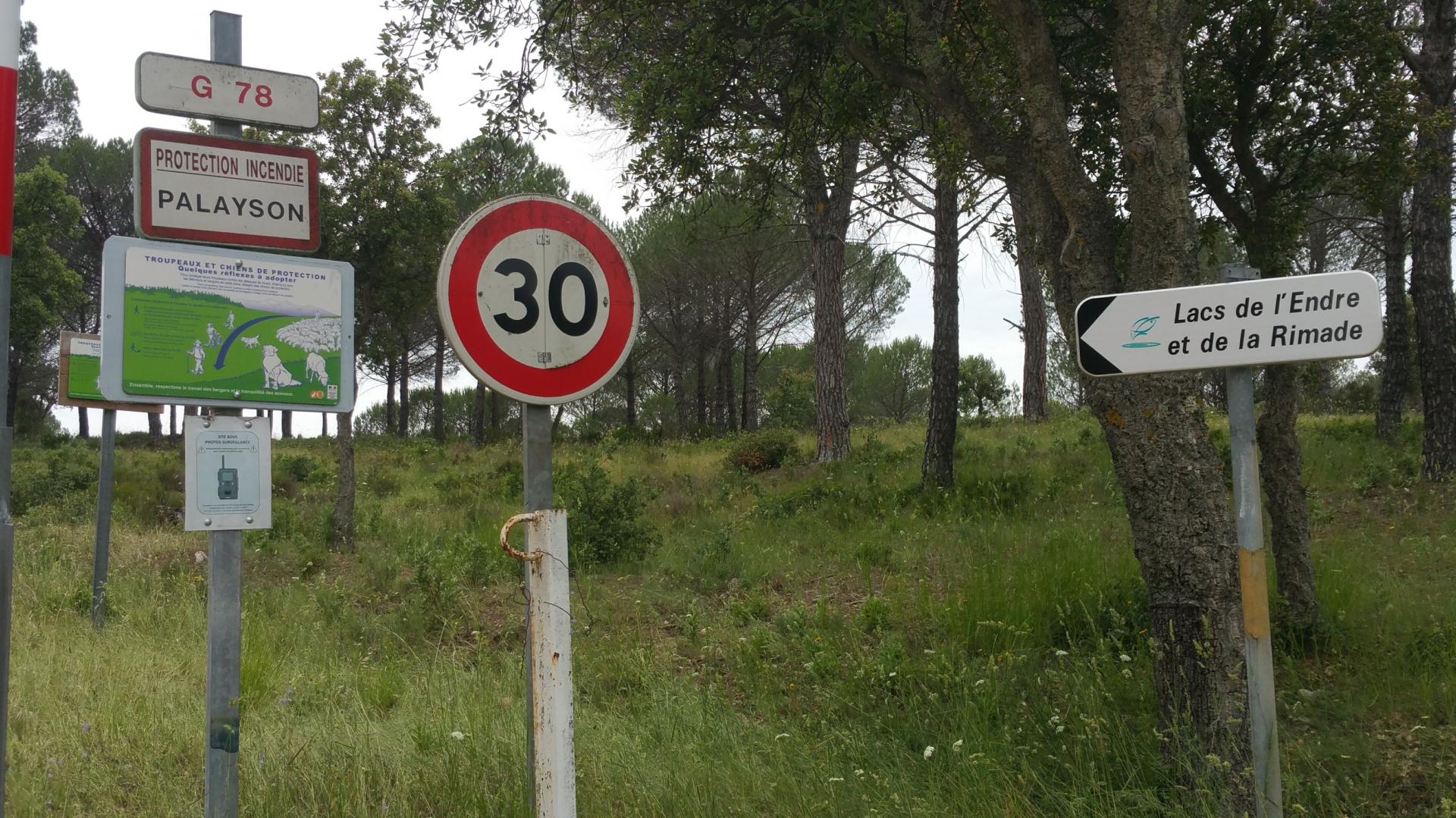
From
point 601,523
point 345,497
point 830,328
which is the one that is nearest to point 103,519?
point 601,523

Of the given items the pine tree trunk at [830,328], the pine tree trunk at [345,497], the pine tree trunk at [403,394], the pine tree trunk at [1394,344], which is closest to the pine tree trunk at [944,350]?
the pine tree trunk at [830,328]

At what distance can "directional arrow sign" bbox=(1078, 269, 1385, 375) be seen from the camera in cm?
246

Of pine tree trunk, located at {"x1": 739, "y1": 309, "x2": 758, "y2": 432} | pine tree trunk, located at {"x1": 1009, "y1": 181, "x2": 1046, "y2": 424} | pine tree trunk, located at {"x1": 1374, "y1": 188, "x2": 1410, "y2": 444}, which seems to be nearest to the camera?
pine tree trunk, located at {"x1": 1374, "y1": 188, "x2": 1410, "y2": 444}

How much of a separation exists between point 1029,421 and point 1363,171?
523 inches

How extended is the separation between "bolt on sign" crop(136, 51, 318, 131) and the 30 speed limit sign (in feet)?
3.18

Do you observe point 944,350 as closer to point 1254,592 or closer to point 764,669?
point 764,669

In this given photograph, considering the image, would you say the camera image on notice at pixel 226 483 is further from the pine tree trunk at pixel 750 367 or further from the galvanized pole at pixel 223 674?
the pine tree trunk at pixel 750 367

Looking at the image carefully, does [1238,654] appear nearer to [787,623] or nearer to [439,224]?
[787,623]

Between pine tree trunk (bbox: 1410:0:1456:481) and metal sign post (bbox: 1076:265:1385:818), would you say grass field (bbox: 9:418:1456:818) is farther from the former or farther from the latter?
metal sign post (bbox: 1076:265:1385:818)

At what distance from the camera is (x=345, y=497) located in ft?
36.4

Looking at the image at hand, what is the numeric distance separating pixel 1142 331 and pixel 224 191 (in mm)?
2787

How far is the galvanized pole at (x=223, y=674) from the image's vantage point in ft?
Result: 9.96

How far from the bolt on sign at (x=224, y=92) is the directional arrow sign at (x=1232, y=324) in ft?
8.40

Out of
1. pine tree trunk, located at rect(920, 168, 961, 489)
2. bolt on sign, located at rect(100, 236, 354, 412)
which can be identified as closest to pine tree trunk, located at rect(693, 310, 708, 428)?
pine tree trunk, located at rect(920, 168, 961, 489)
